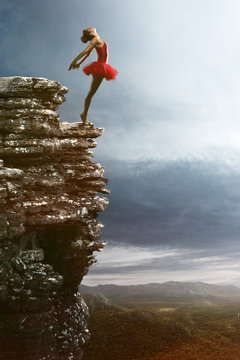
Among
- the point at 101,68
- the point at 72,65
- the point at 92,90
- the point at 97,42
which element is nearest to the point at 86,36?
the point at 97,42

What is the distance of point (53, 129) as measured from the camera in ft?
88.8

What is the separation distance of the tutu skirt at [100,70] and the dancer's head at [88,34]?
75.1 inches

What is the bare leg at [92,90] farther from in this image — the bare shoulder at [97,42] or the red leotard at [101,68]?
the bare shoulder at [97,42]

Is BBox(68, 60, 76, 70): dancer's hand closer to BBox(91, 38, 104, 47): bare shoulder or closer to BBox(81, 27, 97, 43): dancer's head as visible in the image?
BBox(91, 38, 104, 47): bare shoulder

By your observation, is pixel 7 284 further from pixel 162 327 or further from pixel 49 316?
pixel 162 327

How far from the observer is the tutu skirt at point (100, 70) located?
24969mm

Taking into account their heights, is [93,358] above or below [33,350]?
below

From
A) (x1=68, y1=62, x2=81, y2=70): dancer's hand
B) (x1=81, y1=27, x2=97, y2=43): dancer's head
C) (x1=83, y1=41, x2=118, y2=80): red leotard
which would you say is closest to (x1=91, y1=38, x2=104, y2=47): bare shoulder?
(x1=83, y1=41, x2=118, y2=80): red leotard

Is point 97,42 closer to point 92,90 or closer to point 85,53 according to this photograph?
point 85,53

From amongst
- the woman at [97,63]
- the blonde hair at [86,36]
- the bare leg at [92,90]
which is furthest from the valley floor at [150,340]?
the blonde hair at [86,36]

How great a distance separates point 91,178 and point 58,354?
15066 mm

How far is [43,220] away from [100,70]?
13027mm

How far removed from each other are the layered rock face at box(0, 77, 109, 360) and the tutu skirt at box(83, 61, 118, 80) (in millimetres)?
4096

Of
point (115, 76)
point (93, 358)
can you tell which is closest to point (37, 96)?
point (115, 76)
